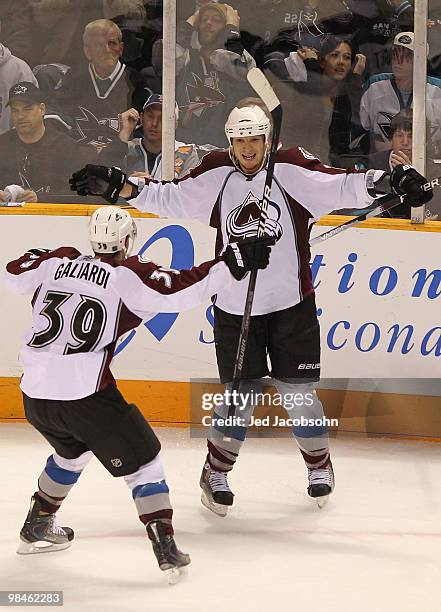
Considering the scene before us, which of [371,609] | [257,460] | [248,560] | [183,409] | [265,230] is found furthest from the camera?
[183,409]

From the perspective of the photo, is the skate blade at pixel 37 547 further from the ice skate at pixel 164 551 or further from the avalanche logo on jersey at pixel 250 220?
the avalanche logo on jersey at pixel 250 220

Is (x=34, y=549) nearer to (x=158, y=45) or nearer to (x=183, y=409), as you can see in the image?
(x=183, y=409)

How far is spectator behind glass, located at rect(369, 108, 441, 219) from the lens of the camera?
4309 mm

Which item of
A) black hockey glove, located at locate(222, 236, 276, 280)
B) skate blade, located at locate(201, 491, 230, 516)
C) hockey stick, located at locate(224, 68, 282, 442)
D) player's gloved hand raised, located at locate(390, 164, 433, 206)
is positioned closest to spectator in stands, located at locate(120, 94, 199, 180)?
hockey stick, located at locate(224, 68, 282, 442)

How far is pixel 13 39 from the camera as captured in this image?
454 centimetres

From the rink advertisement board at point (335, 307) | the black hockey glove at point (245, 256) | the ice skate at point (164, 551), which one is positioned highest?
the black hockey glove at point (245, 256)

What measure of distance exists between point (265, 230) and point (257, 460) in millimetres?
987

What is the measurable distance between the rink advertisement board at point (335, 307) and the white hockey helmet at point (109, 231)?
54.9 inches

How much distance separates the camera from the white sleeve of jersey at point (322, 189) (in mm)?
3484

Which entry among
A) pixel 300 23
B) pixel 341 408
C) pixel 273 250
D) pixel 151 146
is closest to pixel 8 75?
pixel 151 146

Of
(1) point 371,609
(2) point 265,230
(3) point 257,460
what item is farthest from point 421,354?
(1) point 371,609

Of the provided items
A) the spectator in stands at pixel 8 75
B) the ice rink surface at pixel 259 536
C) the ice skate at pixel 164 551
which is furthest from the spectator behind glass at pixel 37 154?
the ice skate at pixel 164 551

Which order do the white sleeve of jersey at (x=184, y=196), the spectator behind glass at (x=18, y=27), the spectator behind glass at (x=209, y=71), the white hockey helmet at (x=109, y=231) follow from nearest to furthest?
1. the white hockey helmet at (x=109, y=231)
2. the white sleeve of jersey at (x=184, y=196)
3. the spectator behind glass at (x=209, y=71)
4. the spectator behind glass at (x=18, y=27)

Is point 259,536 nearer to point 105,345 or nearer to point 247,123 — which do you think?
point 105,345
